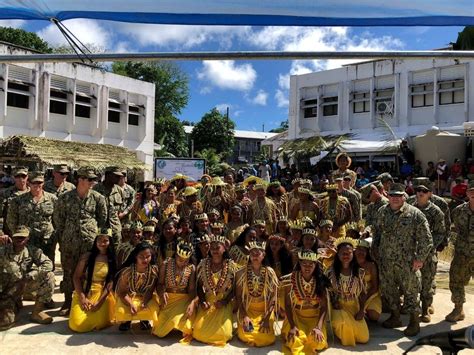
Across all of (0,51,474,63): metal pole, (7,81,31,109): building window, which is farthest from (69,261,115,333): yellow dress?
(7,81,31,109): building window

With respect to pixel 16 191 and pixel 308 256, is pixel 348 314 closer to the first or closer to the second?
pixel 308 256

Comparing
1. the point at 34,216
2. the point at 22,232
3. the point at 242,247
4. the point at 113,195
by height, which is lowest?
the point at 242,247

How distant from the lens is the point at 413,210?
18.3 ft

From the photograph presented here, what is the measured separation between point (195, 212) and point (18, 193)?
2510mm

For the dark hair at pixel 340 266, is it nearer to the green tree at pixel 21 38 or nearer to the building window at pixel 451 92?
the building window at pixel 451 92

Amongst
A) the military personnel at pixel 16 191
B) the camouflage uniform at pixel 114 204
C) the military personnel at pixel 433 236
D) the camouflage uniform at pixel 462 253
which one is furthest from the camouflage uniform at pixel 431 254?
the military personnel at pixel 16 191

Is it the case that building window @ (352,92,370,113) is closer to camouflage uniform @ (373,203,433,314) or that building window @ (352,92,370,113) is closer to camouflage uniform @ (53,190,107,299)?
camouflage uniform @ (373,203,433,314)

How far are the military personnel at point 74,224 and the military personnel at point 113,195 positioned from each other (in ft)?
1.12

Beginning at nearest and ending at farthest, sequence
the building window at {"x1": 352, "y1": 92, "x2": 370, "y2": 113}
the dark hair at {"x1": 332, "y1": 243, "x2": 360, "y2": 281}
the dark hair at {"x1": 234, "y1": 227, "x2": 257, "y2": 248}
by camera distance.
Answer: the dark hair at {"x1": 332, "y1": 243, "x2": 360, "y2": 281}, the dark hair at {"x1": 234, "y1": 227, "x2": 257, "y2": 248}, the building window at {"x1": 352, "y1": 92, "x2": 370, "y2": 113}

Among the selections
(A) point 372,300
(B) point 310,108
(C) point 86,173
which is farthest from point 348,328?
(B) point 310,108

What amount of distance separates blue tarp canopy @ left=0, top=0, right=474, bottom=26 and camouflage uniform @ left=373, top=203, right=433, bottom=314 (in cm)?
271

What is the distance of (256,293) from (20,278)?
271 centimetres

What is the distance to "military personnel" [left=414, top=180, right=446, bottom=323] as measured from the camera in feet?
19.1

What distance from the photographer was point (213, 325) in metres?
5.16
